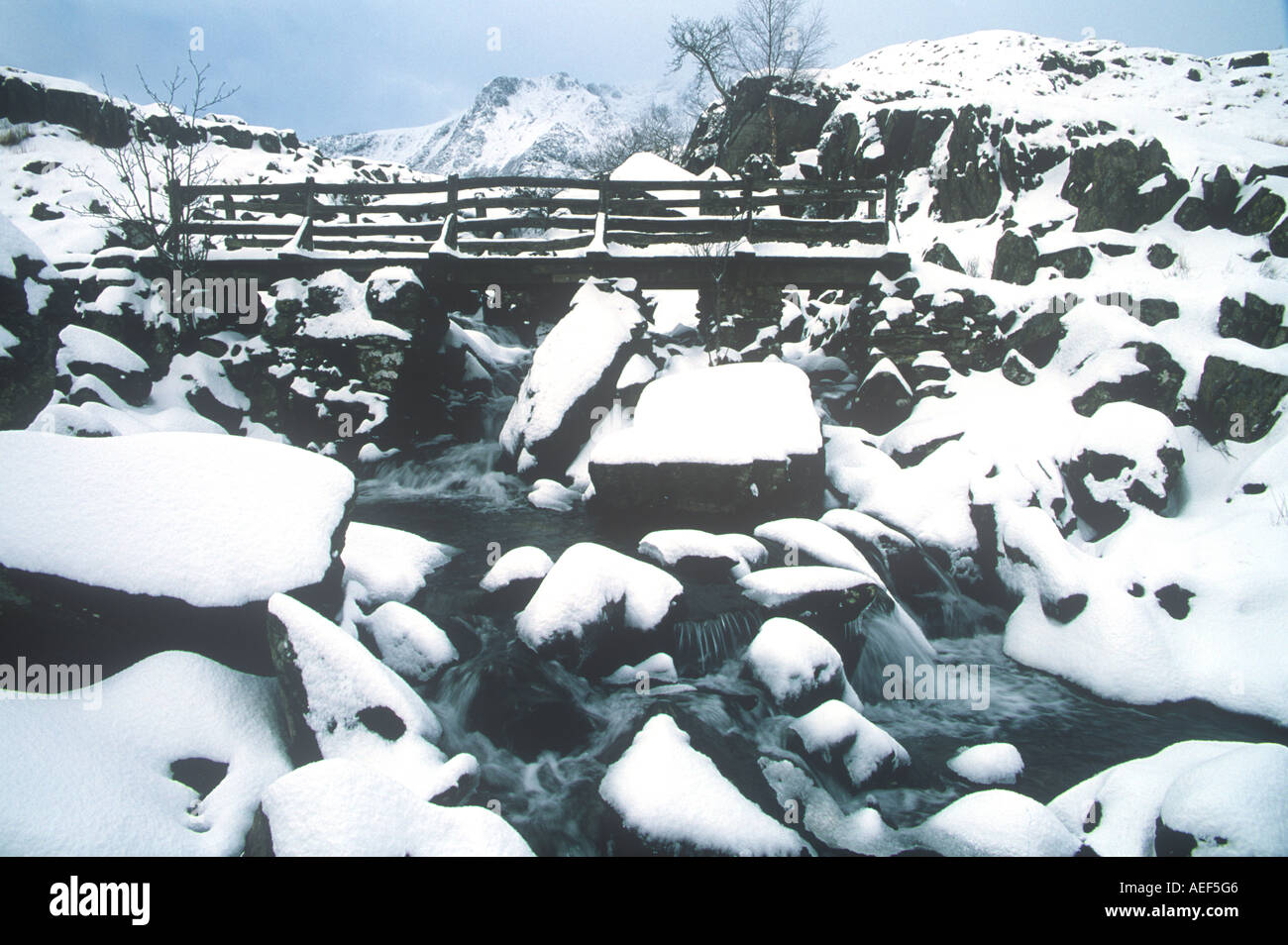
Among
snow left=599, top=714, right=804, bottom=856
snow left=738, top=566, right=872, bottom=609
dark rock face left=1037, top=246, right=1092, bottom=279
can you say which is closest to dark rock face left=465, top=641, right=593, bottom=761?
snow left=599, top=714, right=804, bottom=856

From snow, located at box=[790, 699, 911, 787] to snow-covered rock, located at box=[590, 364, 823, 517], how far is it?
3.52 meters

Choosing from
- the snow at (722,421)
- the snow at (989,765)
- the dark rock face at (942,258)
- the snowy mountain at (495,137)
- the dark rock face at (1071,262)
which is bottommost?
the snow at (989,765)

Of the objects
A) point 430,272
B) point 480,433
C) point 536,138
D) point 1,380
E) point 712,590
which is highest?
point 536,138

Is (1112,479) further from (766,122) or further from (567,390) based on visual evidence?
(766,122)

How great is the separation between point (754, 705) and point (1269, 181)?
12.4 meters

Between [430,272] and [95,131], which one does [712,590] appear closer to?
[430,272]

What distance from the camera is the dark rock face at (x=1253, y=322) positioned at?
8.11m

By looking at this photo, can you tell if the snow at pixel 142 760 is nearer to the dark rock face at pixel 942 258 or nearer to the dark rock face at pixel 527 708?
the dark rock face at pixel 527 708

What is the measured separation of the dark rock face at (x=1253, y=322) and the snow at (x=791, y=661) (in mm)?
8193

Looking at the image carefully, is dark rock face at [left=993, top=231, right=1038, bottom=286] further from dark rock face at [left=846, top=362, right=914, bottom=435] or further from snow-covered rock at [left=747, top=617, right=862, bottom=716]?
snow-covered rock at [left=747, top=617, right=862, bottom=716]

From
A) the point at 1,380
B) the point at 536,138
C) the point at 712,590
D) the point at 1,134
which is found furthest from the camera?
the point at 536,138

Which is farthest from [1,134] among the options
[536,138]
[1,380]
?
[536,138]

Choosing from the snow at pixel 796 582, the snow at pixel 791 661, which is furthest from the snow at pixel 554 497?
the snow at pixel 791 661
